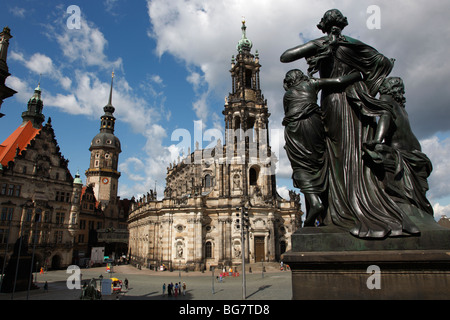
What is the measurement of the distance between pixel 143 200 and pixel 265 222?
2976 cm

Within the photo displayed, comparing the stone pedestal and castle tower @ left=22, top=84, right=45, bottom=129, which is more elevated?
castle tower @ left=22, top=84, right=45, bottom=129

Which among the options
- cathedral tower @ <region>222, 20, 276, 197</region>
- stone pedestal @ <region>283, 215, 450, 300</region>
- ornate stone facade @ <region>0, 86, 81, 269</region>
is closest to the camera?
stone pedestal @ <region>283, 215, 450, 300</region>

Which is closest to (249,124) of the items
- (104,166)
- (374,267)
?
(104,166)

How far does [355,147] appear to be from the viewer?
505 centimetres

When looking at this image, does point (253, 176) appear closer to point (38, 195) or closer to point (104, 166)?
point (38, 195)

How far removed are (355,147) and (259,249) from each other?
42.9 metres

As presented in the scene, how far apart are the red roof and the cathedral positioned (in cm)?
2184

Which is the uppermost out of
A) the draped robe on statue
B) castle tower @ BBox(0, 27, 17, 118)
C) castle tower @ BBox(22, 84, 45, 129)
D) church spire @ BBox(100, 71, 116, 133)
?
church spire @ BBox(100, 71, 116, 133)

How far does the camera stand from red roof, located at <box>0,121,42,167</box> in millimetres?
45250

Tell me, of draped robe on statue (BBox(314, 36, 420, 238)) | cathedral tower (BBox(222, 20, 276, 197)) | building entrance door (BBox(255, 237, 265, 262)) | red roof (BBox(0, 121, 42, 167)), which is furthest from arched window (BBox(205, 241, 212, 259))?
draped robe on statue (BBox(314, 36, 420, 238))

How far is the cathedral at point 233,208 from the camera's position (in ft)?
148

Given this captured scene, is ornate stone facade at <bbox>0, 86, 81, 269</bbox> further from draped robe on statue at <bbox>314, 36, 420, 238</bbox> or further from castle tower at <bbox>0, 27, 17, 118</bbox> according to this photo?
draped robe on statue at <bbox>314, 36, 420, 238</bbox>
